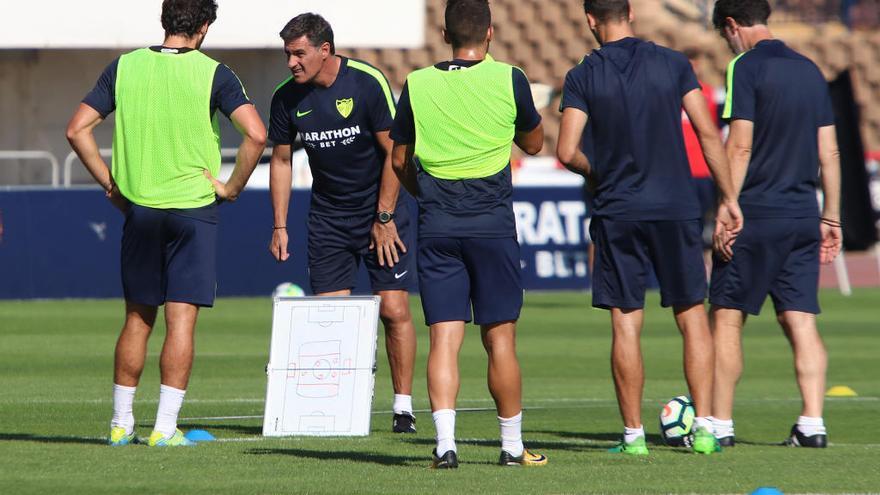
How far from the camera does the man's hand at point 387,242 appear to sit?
363 inches

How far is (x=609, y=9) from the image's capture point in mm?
8109

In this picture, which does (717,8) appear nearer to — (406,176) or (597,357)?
(406,176)

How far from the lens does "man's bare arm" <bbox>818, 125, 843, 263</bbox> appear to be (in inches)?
344

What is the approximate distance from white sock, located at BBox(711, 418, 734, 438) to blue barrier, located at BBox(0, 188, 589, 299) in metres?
11.4

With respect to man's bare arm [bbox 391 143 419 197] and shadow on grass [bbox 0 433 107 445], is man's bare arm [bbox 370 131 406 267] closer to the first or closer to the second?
man's bare arm [bbox 391 143 419 197]

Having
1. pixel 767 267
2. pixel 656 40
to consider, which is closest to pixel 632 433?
pixel 767 267

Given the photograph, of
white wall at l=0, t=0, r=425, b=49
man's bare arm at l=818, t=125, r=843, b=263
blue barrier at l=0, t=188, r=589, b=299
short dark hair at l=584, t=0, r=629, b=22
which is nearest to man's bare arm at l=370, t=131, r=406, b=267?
short dark hair at l=584, t=0, r=629, b=22

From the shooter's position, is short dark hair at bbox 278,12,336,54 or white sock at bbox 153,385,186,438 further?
short dark hair at bbox 278,12,336,54

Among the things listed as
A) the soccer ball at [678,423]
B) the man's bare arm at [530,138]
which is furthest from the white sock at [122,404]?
the soccer ball at [678,423]

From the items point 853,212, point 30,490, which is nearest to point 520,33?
point 853,212

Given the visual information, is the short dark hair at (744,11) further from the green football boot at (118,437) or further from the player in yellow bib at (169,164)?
the green football boot at (118,437)

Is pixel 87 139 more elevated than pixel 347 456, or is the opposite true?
pixel 87 139

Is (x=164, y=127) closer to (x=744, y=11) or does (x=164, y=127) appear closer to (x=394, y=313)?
(x=394, y=313)

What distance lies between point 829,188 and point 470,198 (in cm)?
218
